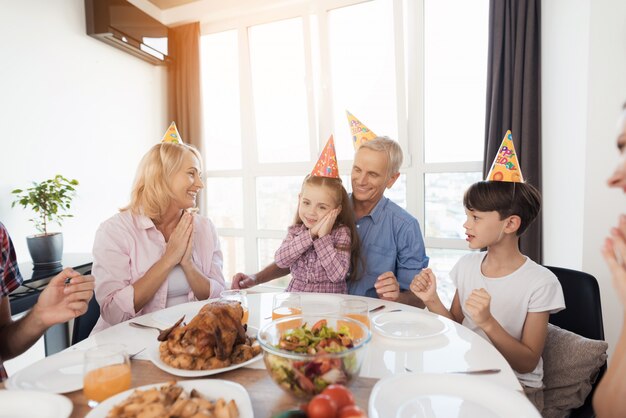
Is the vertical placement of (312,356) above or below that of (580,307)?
above

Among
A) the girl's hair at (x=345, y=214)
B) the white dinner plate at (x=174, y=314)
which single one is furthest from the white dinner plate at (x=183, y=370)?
the girl's hair at (x=345, y=214)

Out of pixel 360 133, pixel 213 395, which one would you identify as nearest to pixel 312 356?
pixel 213 395

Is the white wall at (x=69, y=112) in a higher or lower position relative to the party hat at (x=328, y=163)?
higher

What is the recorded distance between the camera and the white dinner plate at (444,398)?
72 cm

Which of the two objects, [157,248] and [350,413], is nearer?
[350,413]

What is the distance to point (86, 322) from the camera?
1627mm

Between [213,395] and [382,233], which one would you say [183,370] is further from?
[382,233]

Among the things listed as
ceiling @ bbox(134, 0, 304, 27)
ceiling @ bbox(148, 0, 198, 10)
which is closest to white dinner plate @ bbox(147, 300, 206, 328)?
ceiling @ bbox(134, 0, 304, 27)

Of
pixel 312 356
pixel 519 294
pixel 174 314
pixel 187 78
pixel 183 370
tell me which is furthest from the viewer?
pixel 187 78

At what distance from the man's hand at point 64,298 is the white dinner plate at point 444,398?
96 cm

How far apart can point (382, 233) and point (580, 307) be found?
91 cm

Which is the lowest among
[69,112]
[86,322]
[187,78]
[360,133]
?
[86,322]

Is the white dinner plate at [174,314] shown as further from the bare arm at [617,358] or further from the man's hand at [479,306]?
the bare arm at [617,358]

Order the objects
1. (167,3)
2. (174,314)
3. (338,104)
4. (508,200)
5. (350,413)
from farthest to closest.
Answer: (167,3)
(338,104)
(508,200)
(174,314)
(350,413)
